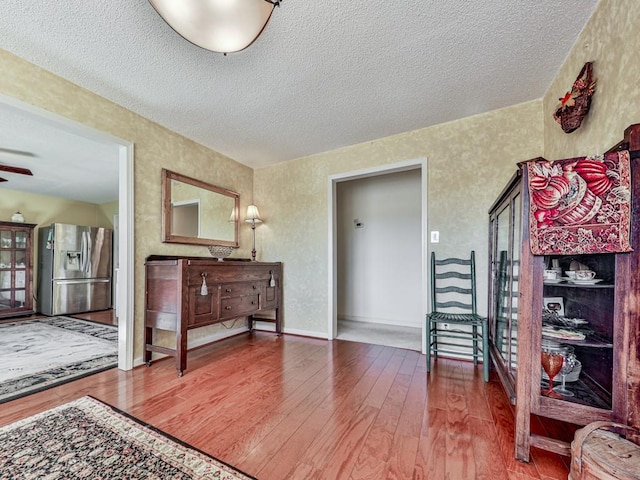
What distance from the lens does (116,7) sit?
1.45m

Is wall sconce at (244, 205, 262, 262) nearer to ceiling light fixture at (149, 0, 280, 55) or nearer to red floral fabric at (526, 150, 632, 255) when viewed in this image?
ceiling light fixture at (149, 0, 280, 55)

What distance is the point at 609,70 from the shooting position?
139 cm

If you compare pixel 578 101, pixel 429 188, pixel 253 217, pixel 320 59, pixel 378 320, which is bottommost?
pixel 378 320

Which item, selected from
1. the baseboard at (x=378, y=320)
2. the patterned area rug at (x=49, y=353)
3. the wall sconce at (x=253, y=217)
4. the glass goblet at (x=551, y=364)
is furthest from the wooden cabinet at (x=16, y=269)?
the glass goblet at (x=551, y=364)

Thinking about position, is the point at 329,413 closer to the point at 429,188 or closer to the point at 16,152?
the point at 429,188

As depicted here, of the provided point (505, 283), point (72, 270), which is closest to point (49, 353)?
point (72, 270)

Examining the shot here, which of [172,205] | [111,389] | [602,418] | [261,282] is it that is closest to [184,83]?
[172,205]

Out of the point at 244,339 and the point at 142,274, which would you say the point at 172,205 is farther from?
the point at 244,339

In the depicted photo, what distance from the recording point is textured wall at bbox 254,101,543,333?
2.52 m

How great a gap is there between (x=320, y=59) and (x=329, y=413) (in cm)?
225

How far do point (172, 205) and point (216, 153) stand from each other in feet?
3.05

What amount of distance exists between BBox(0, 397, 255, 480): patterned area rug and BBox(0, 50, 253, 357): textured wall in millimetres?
942

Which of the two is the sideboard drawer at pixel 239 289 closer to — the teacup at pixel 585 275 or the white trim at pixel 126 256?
the white trim at pixel 126 256

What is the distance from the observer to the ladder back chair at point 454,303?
252 centimetres
